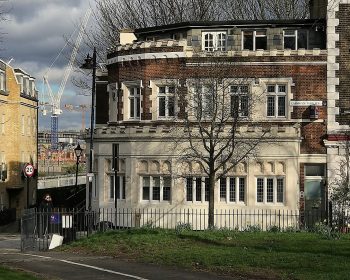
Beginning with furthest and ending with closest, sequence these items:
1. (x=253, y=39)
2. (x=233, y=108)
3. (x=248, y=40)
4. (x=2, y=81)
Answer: (x=2, y=81) < (x=248, y=40) < (x=253, y=39) < (x=233, y=108)

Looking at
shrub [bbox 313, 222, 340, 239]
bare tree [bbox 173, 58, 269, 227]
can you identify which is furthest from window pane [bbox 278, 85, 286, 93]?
shrub [bbox 313, 222, 340, 239]

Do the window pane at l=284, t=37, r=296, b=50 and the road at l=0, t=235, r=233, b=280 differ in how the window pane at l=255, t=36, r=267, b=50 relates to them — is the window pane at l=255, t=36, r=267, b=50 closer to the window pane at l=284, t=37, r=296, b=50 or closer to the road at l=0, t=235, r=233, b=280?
the window pane at l=284, t=37, r=296, b=50

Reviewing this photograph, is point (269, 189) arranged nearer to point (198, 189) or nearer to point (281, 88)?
point (198, 189)

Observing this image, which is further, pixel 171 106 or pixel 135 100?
pixel 135 100

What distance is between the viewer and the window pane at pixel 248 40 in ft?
112

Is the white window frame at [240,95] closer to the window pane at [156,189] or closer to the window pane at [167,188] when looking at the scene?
the window pane at [167,188]

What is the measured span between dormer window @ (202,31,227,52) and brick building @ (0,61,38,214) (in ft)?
92.5

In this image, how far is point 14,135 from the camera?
204ft

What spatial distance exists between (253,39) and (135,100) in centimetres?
667

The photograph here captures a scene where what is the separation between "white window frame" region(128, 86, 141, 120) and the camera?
113ft

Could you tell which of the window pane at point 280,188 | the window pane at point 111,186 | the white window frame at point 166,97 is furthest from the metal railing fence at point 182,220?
the white window frame at point 166,97

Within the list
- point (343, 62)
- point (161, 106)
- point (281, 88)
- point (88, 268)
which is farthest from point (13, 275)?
point (343, 62)

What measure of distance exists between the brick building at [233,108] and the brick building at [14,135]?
26616mm

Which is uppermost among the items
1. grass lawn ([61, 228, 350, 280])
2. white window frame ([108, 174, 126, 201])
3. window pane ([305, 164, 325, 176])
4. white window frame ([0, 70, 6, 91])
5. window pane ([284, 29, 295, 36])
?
white window frame ([0, 70, 6, 91])
